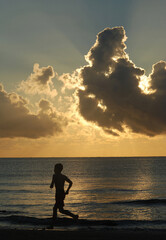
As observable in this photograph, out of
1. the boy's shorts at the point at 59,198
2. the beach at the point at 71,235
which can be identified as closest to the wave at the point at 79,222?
the beach at the point at 71,235

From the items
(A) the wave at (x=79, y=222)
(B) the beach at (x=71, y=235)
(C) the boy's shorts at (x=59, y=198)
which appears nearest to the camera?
(B) the beach at (x=71, y=235)

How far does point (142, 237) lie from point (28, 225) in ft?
32.9

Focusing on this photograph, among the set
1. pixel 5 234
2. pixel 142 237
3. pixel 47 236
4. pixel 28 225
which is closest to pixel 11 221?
pixel 28 225

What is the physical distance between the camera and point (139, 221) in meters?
22.2

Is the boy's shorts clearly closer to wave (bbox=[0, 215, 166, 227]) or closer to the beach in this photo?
the beach

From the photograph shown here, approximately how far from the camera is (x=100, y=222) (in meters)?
20.9

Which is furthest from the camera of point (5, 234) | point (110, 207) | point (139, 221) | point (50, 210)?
point (110, 207)

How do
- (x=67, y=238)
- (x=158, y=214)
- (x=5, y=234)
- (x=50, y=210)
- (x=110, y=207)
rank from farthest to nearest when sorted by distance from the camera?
(x=110, y=207) → (x=50, y=210) → (x=158, y=214) → (x=5, y=234) → (x=67, y=238)

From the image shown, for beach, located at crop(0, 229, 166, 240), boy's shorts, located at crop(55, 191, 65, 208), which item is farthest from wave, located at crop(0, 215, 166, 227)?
boy's shorts, located at crop(55, 191, 65, 208)

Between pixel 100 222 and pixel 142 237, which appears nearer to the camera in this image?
pixel 142 237

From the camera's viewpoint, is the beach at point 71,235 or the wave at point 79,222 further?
the wave at point 79,222

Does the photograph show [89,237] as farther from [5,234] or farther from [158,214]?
[158,214]

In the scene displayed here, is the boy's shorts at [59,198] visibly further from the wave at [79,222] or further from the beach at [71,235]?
the wave at [79,222]

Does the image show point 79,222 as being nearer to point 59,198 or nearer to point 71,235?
point 71,235
